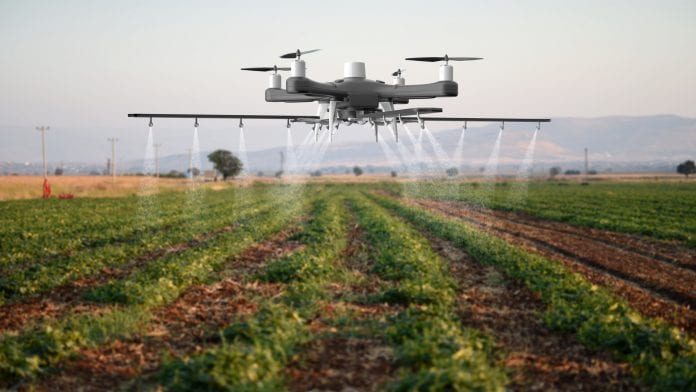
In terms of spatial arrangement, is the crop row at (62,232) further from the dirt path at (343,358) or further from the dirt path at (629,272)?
the dirt path at (629,272)

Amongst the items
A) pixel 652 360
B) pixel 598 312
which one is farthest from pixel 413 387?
pixel 598 312

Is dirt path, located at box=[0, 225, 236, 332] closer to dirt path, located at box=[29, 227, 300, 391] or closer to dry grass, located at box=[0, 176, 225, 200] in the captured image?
dirt path, located at box=[29, 227, 300, 391]

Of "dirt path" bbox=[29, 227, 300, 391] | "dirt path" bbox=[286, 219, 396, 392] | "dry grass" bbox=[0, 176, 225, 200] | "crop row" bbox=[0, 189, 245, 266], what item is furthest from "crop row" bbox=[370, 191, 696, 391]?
"dry grass" bbox=[0, 176, 225, 200]

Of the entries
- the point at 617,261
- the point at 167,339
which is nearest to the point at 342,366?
the point at 167,339

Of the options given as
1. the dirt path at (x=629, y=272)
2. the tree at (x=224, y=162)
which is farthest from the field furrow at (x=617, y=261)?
the tree at (x=224, y=162)

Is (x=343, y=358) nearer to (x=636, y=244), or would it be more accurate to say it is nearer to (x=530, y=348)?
(x=530, y=348)

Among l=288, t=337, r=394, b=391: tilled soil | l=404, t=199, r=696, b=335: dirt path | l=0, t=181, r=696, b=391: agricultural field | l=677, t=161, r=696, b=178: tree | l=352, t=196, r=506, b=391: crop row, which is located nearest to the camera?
l=352, t=196, r=506, b=391: crop row
